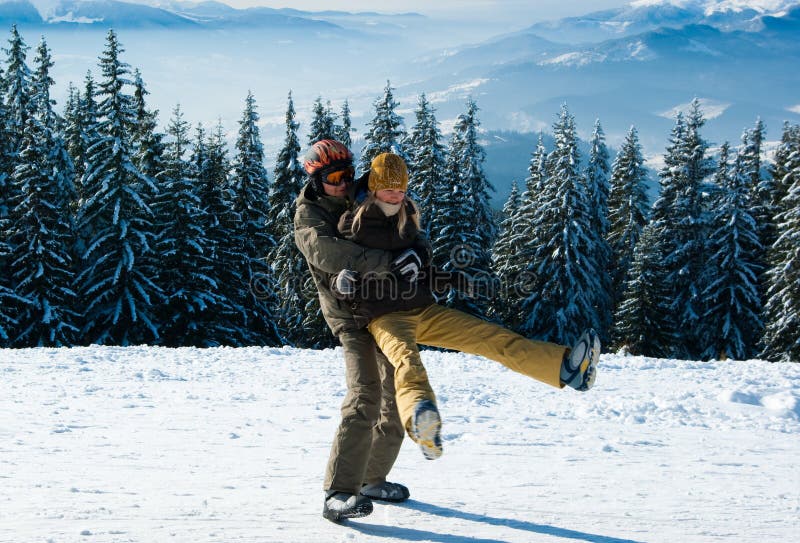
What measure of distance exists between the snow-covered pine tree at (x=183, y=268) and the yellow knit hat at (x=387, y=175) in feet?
83.1

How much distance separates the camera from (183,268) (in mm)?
29812

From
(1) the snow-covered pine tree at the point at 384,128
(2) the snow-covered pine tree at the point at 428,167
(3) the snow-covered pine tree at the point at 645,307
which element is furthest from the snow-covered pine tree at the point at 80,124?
(3) the snow-covered pine tree at the point at 645,307

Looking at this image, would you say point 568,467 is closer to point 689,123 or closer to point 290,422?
point 290,422

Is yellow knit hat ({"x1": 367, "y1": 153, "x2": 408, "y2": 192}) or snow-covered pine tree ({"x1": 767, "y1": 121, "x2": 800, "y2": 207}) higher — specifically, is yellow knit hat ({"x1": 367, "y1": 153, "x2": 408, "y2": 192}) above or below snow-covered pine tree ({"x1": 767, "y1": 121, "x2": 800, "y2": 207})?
above

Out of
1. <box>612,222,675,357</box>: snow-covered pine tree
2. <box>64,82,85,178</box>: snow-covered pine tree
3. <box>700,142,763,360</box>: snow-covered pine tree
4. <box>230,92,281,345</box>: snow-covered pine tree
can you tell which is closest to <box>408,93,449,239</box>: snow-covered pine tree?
<box>230,92,281,345</box>: snow-covered pine tree

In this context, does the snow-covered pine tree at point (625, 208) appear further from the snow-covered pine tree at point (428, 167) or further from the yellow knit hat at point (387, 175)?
the yellow knit hat at point (387, 175)

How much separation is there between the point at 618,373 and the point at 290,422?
17.4 ft

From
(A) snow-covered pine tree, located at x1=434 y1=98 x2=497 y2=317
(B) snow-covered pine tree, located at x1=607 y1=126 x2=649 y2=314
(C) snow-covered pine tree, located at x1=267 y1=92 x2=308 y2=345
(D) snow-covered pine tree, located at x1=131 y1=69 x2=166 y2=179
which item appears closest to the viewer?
(A) snow-covered pine tree, located at x1=434 y1=98 x2=497 y2=317

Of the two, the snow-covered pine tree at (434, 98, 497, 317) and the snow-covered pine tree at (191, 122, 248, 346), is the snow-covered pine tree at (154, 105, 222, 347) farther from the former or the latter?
the snow-covered pine tree at (434, 98, 497, 317)

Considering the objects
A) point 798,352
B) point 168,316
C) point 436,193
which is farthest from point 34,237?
point 798,352

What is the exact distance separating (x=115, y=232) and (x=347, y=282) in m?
26.6

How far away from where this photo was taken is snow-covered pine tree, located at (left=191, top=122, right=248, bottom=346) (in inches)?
1181

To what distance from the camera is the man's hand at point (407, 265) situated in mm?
4492

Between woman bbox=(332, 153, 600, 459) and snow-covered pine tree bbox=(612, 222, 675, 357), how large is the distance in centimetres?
3232
